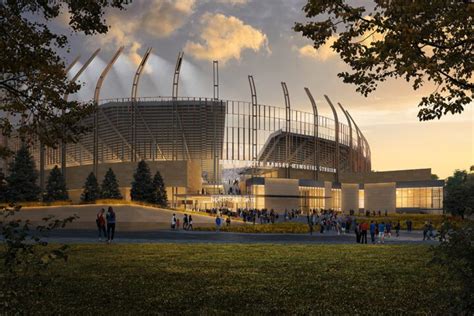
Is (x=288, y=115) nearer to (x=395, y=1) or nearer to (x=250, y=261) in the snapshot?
(x=250, y=261)

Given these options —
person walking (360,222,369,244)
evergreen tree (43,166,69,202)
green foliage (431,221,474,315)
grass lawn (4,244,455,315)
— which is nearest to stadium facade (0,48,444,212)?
evergreen tree (43,166,69,202)

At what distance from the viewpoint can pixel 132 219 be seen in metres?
48.6

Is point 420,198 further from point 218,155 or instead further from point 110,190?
point 110,190

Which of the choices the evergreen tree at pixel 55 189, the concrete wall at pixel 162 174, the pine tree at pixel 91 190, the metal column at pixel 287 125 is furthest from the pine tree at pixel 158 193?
the metal column at pixel 287 125

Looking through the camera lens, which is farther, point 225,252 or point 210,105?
point 210,105

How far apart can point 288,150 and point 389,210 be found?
22756mm

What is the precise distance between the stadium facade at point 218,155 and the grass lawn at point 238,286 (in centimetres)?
6547

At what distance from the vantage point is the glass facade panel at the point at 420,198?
91438 millimetres

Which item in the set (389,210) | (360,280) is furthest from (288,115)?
(360,280)

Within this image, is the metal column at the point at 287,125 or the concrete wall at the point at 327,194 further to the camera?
the concrete wall at the point at 327,194

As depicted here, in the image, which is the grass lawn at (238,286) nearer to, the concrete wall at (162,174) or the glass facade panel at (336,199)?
the concrete wall at (162,174)

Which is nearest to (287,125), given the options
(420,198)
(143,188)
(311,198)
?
(311,198)

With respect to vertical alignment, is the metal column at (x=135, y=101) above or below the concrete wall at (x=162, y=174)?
above

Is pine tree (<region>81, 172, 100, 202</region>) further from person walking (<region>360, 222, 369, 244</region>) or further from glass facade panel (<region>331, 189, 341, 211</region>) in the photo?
glass facade panel (<region>331, 189, 341, 211</region>)
